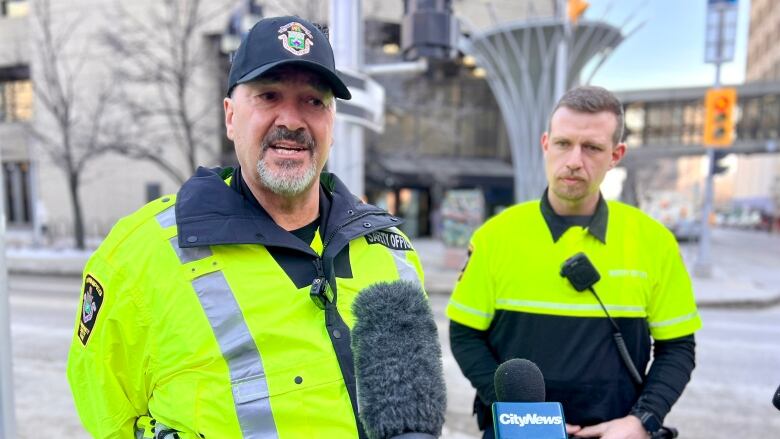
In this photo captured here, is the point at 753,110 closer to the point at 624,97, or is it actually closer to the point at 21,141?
the point at 624,97

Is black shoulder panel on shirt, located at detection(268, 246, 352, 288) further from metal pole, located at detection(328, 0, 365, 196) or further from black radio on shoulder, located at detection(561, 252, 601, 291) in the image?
metal pole, located at detection(328, 0, 365, 196)

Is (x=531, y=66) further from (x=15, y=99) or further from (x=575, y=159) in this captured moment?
(x=15, y=99)

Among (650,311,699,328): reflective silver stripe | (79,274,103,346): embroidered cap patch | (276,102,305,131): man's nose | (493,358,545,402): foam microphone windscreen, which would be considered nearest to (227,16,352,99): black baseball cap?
(276,102,305,131): man's nose

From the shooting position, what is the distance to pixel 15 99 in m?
25.0

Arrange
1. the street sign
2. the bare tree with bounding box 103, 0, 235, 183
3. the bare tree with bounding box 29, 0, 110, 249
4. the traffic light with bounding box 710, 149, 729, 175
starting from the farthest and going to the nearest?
the bare tree with bounding box 29, 0, 110, 249
the bare tree with bounding box 103, 0, 235, 183
the traffic light with bounding box 710, 149, 729, 175
the street sign

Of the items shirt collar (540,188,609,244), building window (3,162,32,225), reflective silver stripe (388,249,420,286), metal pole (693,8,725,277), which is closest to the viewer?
reflective silver stripe (388,249,420,286)

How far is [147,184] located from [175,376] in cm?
2250

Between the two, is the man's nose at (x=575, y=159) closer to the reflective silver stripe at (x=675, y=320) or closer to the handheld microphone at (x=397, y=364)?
the reflective silver stripe at (x=675, y=320)

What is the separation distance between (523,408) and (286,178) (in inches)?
37.2

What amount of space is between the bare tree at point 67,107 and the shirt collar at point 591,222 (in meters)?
14.6

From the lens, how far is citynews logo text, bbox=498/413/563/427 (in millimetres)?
1146

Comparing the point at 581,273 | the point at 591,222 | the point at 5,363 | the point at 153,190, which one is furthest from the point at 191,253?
the point at 153,190

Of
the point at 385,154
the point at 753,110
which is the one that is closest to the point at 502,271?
the point at 385,154

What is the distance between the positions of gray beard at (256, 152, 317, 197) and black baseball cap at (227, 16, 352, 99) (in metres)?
0.27
